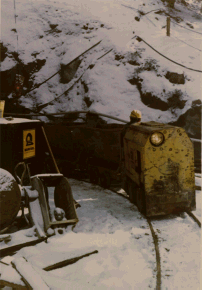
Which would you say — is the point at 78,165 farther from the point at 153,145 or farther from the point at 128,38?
the point at 128,38

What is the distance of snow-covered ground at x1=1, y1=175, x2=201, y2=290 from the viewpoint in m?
3.40

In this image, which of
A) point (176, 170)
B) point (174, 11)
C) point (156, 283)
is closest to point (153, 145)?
point (176, 170)

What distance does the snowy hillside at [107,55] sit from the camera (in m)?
12.4

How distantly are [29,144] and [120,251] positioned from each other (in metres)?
3.53

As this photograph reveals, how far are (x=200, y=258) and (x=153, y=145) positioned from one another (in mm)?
2176

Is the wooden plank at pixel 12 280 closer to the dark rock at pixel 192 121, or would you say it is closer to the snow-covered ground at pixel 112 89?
the snow-covered ground at pixel 112 89

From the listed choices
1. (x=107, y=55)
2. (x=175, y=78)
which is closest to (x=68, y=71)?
(x=107, y=55)

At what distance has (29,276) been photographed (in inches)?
118

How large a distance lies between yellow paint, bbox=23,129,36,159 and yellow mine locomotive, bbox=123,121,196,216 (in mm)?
2688

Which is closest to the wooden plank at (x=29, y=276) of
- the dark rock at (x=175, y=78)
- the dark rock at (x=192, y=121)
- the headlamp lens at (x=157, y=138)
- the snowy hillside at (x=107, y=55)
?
the headlamp lens at (x=157, y=138)

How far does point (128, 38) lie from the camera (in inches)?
602

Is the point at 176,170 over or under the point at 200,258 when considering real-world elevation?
over

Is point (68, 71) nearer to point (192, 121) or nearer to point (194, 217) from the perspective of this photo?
point (192, 121)

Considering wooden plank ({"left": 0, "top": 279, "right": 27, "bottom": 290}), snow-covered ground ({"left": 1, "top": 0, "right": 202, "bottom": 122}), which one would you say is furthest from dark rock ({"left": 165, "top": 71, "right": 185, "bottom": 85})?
wooden plank ({"left": 0, "top": 279, "right": 27, "bottom": 290})
